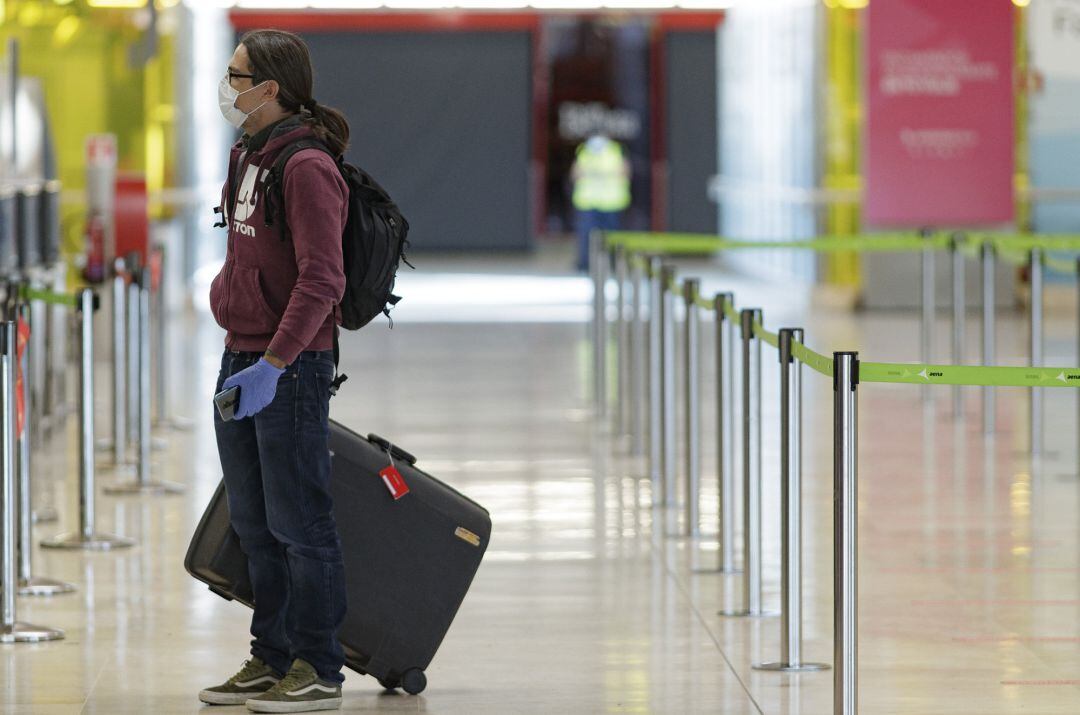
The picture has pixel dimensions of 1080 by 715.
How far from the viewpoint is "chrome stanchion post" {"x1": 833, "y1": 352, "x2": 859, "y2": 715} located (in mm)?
4848

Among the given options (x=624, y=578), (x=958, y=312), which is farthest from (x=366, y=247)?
(x=958, y=312)

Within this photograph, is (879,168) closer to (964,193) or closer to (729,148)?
(964,193)

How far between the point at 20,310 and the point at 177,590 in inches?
46.2

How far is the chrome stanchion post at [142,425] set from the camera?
877 cm

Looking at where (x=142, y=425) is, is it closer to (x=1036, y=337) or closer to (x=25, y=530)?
(x=25, y=530)

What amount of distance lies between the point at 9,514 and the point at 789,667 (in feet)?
8.24

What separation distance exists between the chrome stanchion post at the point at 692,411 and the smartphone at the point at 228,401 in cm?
337

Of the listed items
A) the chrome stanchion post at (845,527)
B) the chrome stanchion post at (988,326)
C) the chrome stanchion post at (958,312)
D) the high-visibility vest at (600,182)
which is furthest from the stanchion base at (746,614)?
the high-visibility vest at (600,182)

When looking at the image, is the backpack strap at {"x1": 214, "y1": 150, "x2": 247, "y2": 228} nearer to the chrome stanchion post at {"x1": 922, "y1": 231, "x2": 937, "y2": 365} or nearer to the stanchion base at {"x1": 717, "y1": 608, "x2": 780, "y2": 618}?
the stanchion base at {"x1": 717, "y1": 608, "x2": 780, "y2": 618}


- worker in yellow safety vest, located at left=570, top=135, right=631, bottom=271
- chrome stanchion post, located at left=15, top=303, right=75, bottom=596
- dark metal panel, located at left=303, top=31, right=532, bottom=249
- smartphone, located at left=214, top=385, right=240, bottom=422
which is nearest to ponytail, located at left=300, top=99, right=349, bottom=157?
smartphone, located at left=214, top=385, right=240, bottom=422

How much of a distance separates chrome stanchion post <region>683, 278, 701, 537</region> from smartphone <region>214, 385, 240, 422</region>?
3.37 m

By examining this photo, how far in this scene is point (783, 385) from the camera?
5.91 m

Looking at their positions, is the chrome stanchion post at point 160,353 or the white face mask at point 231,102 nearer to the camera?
the white face mask at point 231,102

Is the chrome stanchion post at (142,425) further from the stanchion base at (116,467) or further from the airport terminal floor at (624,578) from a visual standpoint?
the stanchion base at (116,467)
